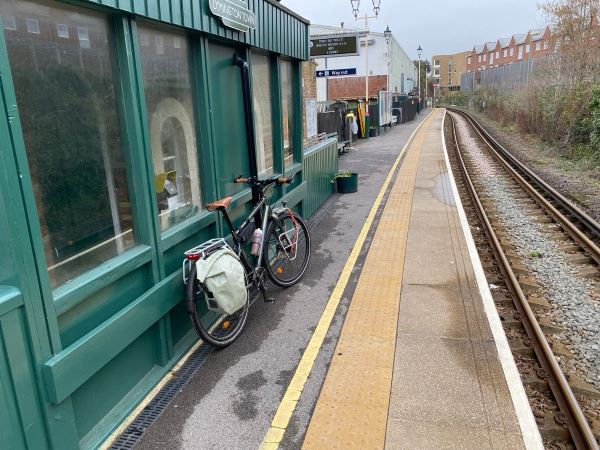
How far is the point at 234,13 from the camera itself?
460 centimetres

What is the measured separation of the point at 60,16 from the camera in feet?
9.17

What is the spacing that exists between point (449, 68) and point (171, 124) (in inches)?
5843

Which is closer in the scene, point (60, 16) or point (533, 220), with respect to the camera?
point (60, 16)

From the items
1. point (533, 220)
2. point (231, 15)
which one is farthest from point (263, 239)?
point (533, 220)

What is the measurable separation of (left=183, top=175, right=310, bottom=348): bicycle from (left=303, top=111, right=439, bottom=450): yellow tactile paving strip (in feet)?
2.90

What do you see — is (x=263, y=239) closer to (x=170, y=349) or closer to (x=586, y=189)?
(x=170, y=349)

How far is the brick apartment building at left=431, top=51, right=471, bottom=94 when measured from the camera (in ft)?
436

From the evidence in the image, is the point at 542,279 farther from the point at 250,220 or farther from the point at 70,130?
the point at 70,130

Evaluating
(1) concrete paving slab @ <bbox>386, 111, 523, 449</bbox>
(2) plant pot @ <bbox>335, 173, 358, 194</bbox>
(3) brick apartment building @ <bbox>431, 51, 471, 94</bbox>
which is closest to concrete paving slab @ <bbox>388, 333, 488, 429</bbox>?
(1) concrete paving slab @ <bbox>386, 111, 523, 449</bbox>

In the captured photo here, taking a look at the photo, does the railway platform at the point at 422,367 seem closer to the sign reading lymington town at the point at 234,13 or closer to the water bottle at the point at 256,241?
the water bottle at the point at 256,241

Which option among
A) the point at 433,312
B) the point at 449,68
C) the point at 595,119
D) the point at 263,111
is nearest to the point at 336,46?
the point at 595,119

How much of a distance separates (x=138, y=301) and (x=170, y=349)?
A: 75cm

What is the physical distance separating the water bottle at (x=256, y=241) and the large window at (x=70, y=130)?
1.47 m

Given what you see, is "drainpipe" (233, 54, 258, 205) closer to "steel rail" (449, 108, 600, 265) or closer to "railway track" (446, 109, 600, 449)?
"railway track" (446, 109, 600, 449)
